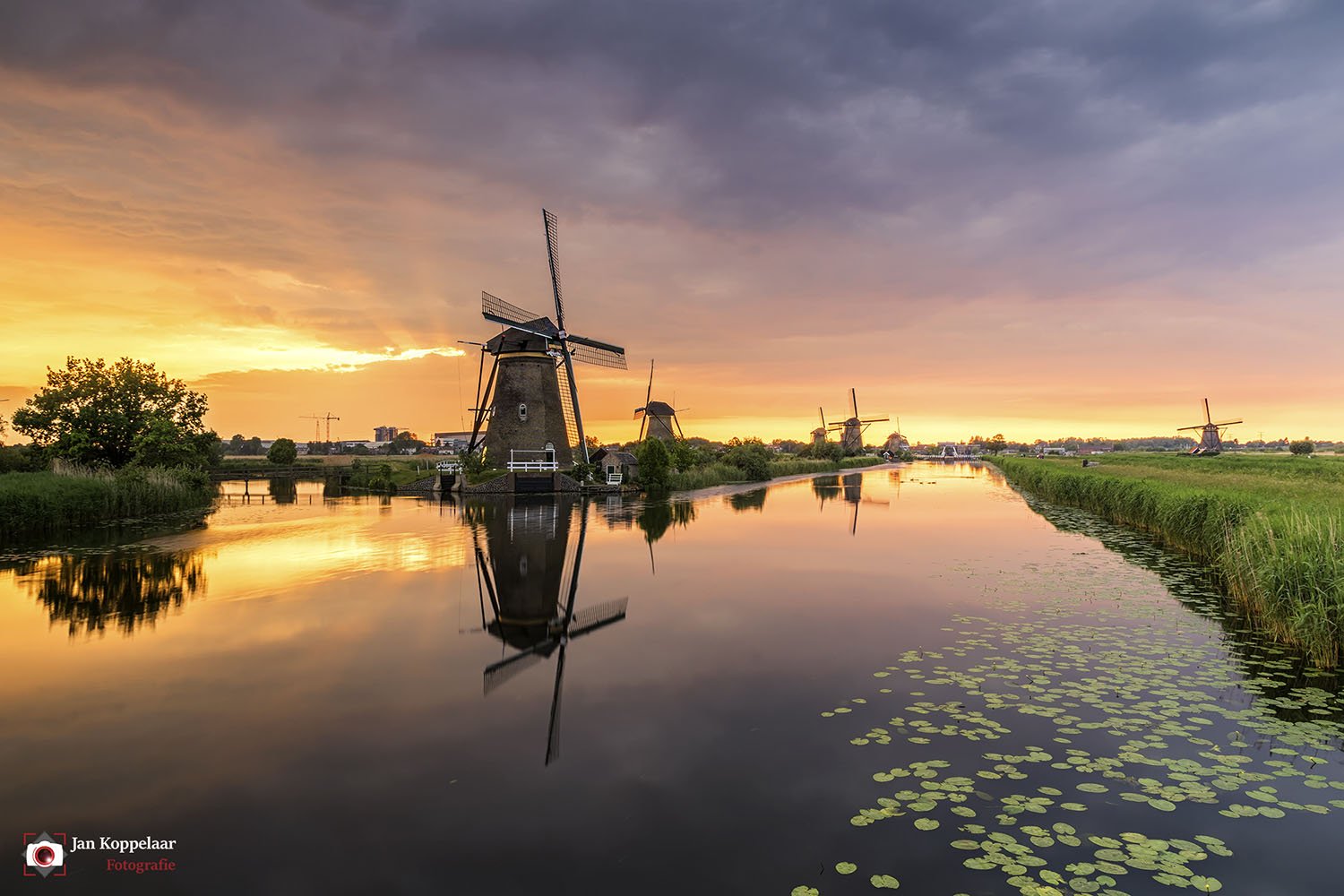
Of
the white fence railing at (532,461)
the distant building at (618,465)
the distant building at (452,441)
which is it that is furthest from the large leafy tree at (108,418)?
the distant building at (452,441)

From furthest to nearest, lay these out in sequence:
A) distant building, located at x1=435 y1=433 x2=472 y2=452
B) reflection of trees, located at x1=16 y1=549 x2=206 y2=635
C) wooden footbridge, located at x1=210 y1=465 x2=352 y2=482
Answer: distant building, located at x1=435 y1=433 x2=472 y2=452, wooden footbridge, located at x1=210 y1=465 x2=352 y2=482, reflection of trees, located at x1=16 y1=549 x2=206 y2=635

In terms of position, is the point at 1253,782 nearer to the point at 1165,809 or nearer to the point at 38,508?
the point at 1165,809

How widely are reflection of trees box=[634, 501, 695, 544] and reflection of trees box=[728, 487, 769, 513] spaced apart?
2.87 metres

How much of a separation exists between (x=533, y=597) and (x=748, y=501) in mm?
28175

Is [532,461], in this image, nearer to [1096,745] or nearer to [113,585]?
[113,585]

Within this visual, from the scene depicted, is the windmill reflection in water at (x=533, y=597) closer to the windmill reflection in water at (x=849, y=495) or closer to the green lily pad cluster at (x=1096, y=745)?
the green lily pad cluster at (x=1096, y=745)

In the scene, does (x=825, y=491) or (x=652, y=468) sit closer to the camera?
(x=652, y=468)

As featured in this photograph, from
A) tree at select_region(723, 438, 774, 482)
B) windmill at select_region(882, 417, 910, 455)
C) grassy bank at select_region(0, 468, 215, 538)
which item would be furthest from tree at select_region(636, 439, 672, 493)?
windmill at select_region(882, 417, 910, 455)

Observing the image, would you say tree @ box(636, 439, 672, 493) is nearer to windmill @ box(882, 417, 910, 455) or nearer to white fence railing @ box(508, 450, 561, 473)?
white fence railing @ box(508, 450, 561, 473)

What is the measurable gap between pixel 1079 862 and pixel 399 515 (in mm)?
32692

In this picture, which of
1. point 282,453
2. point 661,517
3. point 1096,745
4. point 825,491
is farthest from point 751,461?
point 282,453

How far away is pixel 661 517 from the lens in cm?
3148

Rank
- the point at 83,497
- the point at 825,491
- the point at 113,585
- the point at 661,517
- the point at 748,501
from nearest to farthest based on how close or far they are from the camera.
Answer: the point at 113,585, the point at 83,497, the point at 661,517, the point at 748,501, the point at 825,491

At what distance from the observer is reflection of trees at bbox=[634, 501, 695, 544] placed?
2605 centimetres
